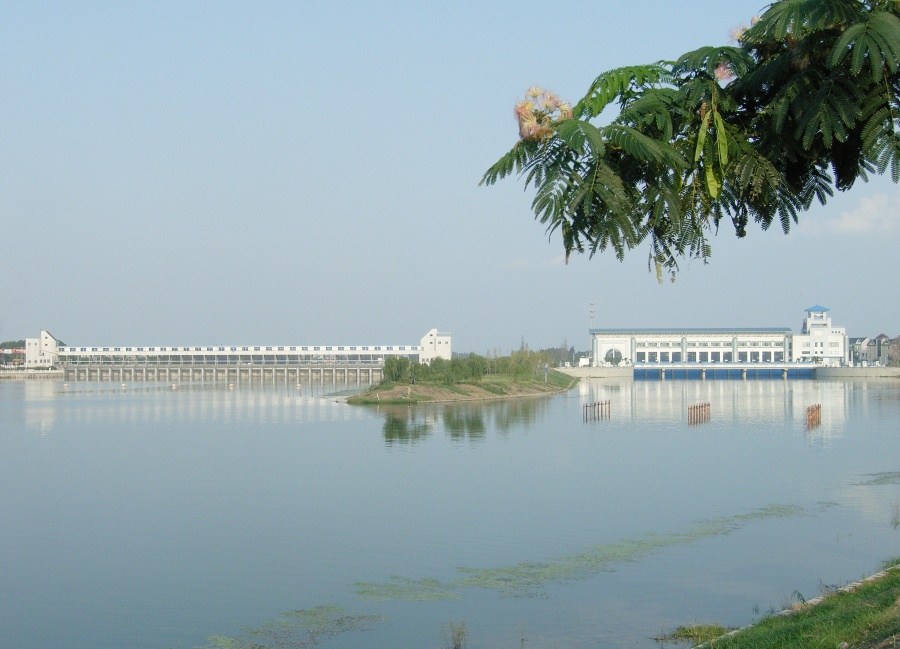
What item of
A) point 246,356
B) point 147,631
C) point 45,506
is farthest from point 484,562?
point 246,356

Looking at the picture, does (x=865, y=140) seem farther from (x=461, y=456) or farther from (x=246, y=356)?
(x=246, y=356)

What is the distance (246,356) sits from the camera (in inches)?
4897

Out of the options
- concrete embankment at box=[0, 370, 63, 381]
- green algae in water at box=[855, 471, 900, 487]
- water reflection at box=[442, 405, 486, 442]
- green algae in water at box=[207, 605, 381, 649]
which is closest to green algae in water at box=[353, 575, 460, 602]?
green algae in water at box=[207, 605, 381, 649]

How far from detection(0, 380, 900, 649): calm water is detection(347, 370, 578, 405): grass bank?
24.0 meters

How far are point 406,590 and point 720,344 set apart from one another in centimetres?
10538

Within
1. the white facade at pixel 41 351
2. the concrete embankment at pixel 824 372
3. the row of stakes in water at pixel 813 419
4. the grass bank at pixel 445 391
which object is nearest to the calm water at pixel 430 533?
the row of stakes in water at pixel 813 419

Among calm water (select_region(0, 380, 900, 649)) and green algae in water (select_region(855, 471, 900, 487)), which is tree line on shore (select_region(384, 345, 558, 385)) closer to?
calm water (select_region(0, 380, 900, 649))

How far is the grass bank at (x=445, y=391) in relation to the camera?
195 feet

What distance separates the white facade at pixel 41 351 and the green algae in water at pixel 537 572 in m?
121

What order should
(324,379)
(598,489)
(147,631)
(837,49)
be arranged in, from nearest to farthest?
(837,49) < (147,631) < (598,489) < (324,379)

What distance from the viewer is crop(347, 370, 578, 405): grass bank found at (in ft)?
195

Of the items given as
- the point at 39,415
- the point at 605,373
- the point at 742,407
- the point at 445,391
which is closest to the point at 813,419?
the point at 742,407

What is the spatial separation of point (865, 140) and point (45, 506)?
786 inches

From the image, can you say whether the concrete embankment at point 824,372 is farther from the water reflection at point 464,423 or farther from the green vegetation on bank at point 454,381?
the water reflection at point 464,423
